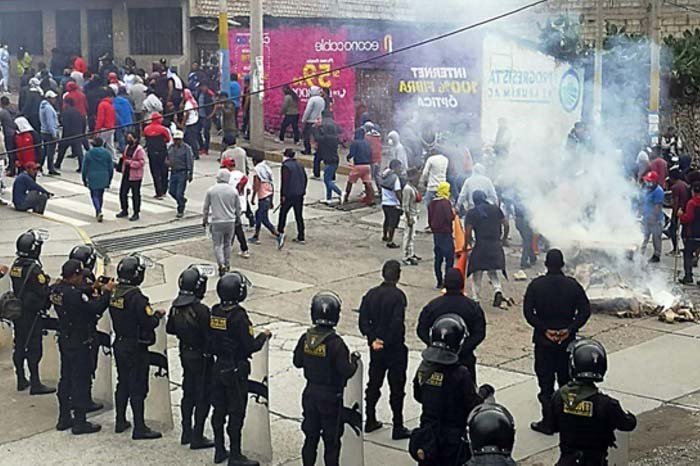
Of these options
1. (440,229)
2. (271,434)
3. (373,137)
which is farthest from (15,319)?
(373,137)

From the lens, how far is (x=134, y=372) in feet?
31.1

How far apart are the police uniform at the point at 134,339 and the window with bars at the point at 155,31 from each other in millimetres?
20592

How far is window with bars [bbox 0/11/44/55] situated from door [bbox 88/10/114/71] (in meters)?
2.10

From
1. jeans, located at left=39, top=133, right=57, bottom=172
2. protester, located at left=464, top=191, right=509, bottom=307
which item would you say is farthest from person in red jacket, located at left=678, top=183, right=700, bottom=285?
jeans, located at left=39, top=133, right=57, bottom=172

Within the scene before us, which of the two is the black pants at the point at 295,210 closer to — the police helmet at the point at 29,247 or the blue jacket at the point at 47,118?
the blue jacket at the point at 47,118

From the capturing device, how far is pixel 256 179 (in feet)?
55.6

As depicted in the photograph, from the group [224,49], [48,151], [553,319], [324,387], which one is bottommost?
→ [324,387]

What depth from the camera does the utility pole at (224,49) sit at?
22.9 m

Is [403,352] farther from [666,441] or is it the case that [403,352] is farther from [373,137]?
[373,137]

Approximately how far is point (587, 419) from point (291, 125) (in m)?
18.6

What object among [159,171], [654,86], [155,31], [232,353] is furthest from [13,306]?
[155,31]

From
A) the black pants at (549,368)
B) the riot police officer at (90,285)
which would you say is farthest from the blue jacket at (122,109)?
the black pants at (549,368)

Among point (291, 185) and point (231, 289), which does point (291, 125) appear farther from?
point (231, 289)

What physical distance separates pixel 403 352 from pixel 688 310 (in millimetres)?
5625
